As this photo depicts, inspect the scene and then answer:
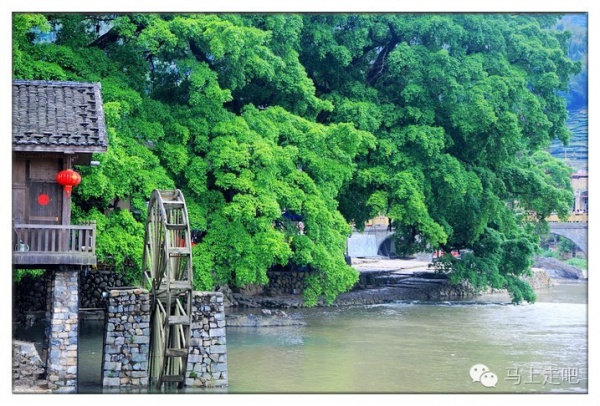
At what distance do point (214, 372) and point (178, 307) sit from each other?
1.39 m

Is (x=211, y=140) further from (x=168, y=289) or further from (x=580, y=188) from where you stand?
(x=580, y=188)

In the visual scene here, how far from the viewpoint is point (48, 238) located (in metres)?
19.4

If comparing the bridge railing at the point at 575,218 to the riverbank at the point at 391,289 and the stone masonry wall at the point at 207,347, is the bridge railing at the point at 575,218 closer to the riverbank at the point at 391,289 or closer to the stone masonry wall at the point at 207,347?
the riverbank at the point at 391,289

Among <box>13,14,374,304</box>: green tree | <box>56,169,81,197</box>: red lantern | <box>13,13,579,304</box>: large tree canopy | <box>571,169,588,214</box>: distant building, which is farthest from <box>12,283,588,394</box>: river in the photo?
<box>571,169,588,214</box>: distant building

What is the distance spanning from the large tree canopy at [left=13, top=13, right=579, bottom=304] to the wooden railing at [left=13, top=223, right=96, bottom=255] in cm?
499

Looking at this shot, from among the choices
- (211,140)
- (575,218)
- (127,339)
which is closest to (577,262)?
(575,218)

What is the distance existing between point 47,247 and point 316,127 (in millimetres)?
12461

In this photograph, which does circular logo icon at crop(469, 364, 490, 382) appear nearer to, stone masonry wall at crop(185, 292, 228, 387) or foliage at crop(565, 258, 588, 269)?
stone masonry wall at crop(185, 292, 228, 387)

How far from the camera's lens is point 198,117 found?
93.9 feet

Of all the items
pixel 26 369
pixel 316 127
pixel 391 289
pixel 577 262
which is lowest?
pixel 26 369

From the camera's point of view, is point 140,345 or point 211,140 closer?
point 140,345

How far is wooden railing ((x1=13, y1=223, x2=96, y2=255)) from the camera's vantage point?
62.1 ft

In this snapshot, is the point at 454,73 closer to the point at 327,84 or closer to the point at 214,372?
the point at 327,84

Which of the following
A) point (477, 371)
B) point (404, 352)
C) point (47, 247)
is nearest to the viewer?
point (47, 247)
